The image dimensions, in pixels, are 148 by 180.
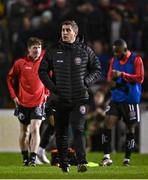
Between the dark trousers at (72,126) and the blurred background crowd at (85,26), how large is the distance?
9.76 meters

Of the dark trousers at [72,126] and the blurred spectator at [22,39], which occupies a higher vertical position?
the blurred spectator at [22,39]

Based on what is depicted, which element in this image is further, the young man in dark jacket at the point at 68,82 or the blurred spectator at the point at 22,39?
the blurred spectator at the point at 22,39

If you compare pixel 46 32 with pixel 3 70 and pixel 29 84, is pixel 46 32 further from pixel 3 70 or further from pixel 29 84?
pixel 29 84

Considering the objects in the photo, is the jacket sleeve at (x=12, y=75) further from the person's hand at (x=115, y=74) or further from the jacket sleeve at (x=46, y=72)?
the jacket sleeve at (x=46, y=72)

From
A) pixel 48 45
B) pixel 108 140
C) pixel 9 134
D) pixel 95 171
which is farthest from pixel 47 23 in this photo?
pixel 95 171

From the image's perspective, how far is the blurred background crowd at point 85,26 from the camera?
80.4ft

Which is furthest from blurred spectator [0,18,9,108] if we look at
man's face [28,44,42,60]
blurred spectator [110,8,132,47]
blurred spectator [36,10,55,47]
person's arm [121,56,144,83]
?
person's arm [121,56,144,83]

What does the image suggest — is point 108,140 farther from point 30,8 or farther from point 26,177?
point 30,8

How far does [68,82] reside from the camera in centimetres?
1396

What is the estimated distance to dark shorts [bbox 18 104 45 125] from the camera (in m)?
16.9


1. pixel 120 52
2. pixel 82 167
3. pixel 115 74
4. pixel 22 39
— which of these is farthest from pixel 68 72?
pixel 22 39

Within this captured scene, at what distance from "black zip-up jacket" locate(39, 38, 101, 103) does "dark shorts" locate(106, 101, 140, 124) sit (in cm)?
299

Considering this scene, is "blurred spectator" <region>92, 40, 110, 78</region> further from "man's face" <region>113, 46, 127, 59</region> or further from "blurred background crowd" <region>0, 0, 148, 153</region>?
"man's face" <region>113, 46, 127, 59</region>

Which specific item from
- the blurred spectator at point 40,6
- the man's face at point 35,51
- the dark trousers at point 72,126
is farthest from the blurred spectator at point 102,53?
the dark trousers at point 72,126
